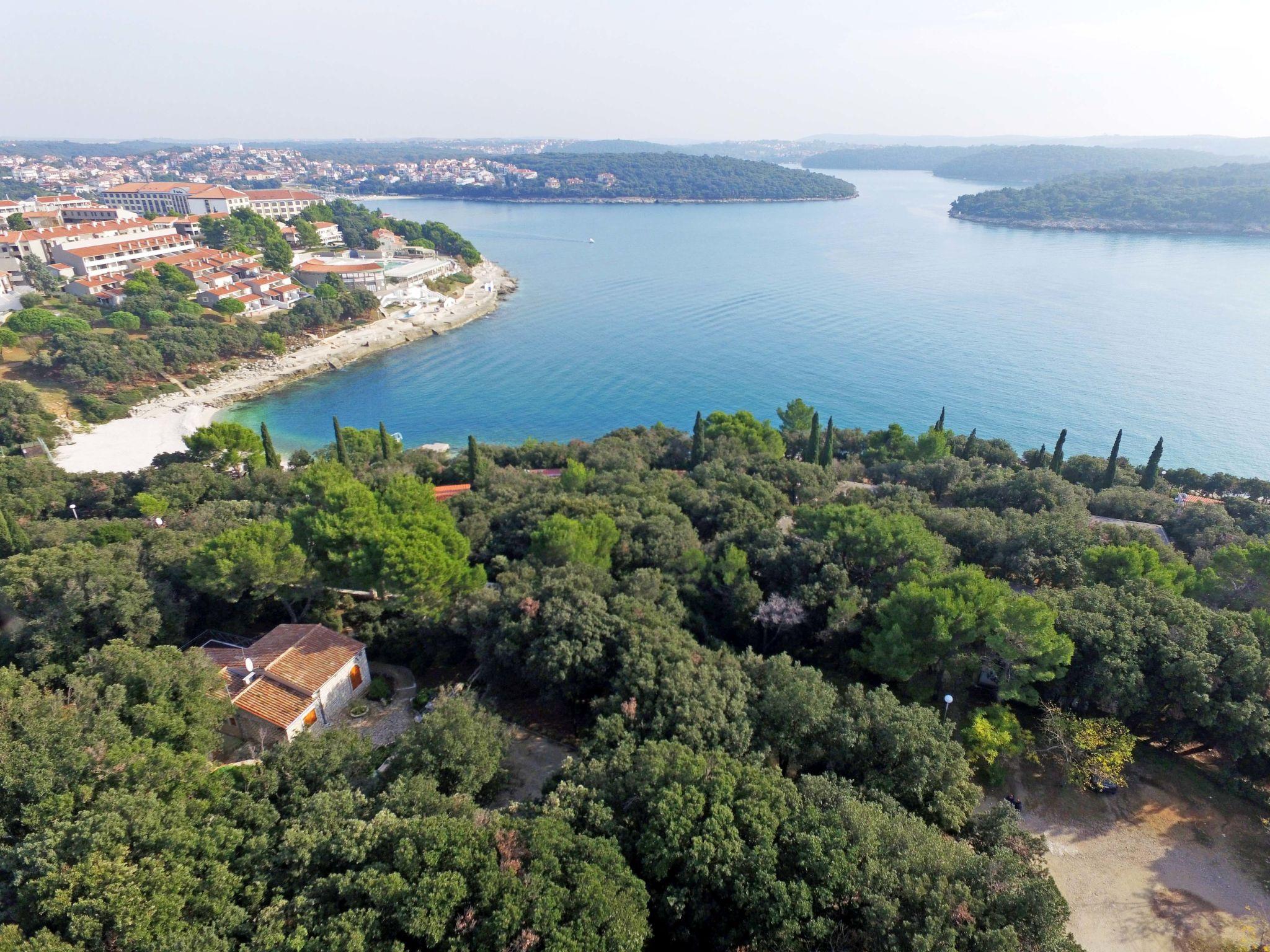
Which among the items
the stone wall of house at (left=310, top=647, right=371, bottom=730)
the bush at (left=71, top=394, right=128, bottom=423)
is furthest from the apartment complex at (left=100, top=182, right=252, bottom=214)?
the stone wall of house at (left=310, top=647, right=371, bottom=730)

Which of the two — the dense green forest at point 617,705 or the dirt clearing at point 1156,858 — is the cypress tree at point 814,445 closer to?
the dense green forest at point 617,705

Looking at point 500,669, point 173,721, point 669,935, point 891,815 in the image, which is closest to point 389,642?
point 500,669

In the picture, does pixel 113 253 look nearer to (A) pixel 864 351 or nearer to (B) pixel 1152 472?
(A) pixel 864 351

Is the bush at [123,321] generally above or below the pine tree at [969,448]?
above

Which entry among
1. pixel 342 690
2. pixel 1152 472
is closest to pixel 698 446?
pixel 342 690

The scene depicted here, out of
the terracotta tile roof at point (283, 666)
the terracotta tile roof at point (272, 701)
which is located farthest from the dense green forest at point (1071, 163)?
the terracotta tile roof at point (272, 701)

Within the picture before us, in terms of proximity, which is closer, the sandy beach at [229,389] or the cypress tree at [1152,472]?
the cypress tree at [1152,472]

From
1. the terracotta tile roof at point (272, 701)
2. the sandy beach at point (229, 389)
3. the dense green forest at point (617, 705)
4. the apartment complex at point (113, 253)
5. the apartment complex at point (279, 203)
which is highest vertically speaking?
the apartment complex at point (279, 203)
